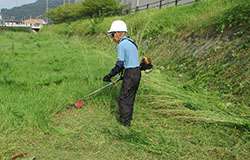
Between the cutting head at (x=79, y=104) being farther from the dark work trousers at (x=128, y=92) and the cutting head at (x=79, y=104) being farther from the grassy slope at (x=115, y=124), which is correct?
the dark work trousers at (x=128, y=92)

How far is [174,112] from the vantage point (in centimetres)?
321

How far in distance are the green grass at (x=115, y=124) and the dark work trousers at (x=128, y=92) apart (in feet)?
0.60

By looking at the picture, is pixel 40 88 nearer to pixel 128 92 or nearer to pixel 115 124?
pixel 115 124

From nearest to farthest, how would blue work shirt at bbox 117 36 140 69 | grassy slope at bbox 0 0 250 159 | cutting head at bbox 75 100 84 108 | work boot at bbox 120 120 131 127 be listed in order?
grassy slope at bbox 0 0 250 159, blue work shirt at bbox 117 36 140 69, work boot at bbox 120 120 131 127, cutting head at bbox 75 100 84 108

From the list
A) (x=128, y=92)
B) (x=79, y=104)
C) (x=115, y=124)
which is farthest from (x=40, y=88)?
(x=128, y=92)

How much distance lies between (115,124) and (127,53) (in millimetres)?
1113

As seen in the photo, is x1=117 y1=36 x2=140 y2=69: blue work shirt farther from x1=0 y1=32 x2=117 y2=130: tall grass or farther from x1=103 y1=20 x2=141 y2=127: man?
x1=0 y1=32 x2=117 y2=130: tall grass

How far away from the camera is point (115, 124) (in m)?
3.05

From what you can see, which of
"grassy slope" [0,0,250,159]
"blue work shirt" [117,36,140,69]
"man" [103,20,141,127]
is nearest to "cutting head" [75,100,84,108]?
"grassy slope" [0,0,250,159]

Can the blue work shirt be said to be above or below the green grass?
above

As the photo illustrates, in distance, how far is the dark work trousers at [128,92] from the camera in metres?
2.95

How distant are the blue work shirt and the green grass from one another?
0.93 meters

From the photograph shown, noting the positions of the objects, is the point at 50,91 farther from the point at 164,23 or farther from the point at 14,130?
the point at 164,23

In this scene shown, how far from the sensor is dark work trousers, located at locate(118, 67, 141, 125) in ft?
9.68
